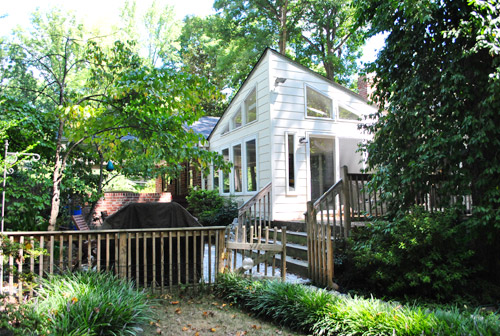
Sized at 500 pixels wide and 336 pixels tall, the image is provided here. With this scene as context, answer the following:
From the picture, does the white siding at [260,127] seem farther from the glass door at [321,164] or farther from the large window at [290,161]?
the glass door at [321,164]

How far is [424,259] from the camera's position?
4.83 meters

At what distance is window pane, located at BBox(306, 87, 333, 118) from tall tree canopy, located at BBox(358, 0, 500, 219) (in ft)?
10.5

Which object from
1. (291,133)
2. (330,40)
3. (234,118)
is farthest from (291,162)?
(330,40)

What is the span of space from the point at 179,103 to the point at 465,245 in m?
4.61

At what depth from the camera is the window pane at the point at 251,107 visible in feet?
32.7

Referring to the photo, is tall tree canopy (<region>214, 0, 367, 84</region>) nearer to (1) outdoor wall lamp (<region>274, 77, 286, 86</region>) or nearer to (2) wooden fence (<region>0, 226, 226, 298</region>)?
(1) outdoor wall lamp (<region>274, 77, 286, 86</region>)

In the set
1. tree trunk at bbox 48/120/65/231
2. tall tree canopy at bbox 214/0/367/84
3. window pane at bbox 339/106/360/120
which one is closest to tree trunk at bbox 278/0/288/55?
tall tree canopy at bbox 214/0/367/84

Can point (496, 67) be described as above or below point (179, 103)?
above

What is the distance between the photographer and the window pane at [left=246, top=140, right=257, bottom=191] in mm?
10055

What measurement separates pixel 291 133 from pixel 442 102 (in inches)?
159

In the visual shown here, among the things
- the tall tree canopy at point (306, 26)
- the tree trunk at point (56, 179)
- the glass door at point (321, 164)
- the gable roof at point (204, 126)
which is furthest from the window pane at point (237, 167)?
the tall tree canopy at point (306, 26)

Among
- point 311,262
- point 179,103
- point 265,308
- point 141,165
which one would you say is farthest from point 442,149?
point 141,165

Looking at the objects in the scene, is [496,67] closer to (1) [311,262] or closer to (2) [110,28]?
(1) [311,262]

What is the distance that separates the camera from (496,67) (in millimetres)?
4824
